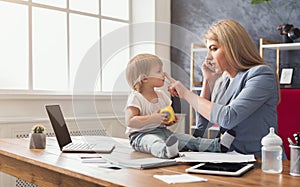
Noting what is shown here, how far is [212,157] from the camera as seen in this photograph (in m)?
1.45

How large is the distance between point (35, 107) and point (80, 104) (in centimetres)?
141

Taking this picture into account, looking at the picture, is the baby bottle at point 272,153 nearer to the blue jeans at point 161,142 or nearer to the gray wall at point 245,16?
the blue jeans at point 161,142

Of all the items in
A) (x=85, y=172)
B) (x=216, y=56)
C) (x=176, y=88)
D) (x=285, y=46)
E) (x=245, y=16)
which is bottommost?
(x=85, y=172)

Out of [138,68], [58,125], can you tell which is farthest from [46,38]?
[138,68]

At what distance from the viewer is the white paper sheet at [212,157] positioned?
4.55ft

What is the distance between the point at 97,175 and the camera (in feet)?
4.06

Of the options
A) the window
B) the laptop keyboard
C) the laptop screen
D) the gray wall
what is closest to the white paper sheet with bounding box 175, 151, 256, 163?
the laptop keyboard

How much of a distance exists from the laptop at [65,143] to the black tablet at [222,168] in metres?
0.43

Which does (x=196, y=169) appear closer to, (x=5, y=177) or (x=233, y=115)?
(x=233, y=115)

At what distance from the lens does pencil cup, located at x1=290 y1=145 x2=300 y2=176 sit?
125cm

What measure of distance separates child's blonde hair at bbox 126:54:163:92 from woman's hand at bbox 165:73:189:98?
0.07m

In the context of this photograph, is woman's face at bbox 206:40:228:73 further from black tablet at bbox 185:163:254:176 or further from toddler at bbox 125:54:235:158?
black tablet at bbox 185:163:254:176

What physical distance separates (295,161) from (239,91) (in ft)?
1.53

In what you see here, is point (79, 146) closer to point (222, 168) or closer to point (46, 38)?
point (222, 168)
